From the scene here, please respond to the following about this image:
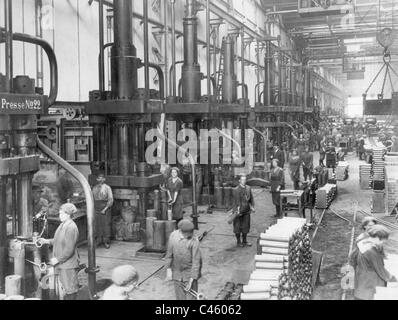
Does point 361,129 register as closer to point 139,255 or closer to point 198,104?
point 198,104

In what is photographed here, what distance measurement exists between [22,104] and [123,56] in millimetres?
3385

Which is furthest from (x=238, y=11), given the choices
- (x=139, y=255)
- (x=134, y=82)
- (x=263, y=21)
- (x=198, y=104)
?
(x=139, y=255)

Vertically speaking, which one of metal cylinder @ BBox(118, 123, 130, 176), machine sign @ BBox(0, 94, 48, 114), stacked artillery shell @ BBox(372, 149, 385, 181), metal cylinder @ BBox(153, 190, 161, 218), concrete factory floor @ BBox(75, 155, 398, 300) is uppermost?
machine sign @ BBox(0, 94, 48, 114)

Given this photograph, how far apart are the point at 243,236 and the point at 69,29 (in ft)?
20.0

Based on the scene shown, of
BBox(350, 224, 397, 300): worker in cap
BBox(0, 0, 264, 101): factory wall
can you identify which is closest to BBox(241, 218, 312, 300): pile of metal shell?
BBox(350, 224, 397, 300): worker in cap

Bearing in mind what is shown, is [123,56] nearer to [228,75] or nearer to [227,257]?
[227,257]

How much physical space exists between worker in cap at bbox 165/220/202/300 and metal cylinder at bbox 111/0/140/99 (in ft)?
13.7

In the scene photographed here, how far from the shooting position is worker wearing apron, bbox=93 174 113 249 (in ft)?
29.1

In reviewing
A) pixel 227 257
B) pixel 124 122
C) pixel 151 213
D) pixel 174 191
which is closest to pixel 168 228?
pixel 151 213

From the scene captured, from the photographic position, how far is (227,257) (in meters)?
8.61

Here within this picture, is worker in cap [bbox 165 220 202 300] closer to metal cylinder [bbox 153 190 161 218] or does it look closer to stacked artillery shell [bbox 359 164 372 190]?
metal cylinder [bbox 153 190 161 218]

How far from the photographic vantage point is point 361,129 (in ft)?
116

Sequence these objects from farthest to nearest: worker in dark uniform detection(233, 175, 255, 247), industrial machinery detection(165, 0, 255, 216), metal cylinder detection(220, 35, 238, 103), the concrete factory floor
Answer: metal cylinder detection(220, 35, 238, 103)
industrial machinery detection(165, 0, 255, 216)
worker in dark uniform detection(233, 175, 255, 247)
the concrete factory floor

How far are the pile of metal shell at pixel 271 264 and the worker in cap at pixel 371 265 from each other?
0.86m
